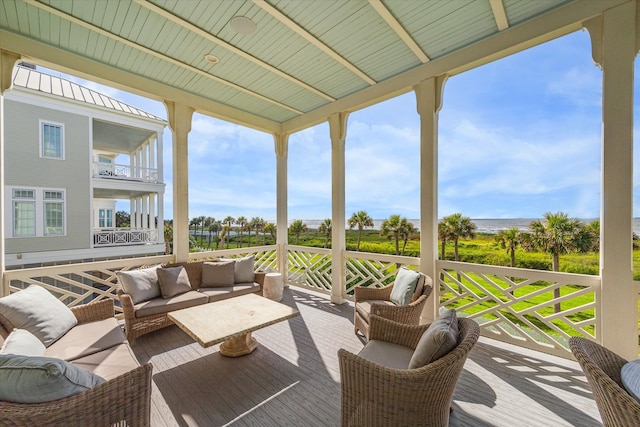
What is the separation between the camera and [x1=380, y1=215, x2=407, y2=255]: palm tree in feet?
34.8

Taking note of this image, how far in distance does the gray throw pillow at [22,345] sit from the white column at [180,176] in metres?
2.47

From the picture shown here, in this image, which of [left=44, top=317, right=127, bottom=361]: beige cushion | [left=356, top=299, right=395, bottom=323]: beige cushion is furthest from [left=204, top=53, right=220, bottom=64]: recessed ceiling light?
[left=356, top=299, right=395, bottom=323]: beige cushion

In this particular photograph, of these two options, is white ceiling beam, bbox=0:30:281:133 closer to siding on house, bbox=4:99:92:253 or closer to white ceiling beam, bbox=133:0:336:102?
white ceiling beam, bbox=133:0:336:102

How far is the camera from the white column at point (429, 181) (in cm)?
346

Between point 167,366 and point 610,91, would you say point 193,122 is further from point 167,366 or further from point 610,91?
point 610,91

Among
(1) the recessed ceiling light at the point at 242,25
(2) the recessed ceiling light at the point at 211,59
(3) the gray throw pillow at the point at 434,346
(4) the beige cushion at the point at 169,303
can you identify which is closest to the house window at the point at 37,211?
(4) the beige cushion at the point at 169,303

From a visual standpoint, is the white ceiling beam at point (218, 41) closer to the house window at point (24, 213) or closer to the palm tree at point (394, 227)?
the house window at point (24, 213)

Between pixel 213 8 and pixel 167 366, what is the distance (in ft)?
11.8

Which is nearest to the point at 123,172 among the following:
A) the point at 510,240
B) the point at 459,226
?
the point at 459,226

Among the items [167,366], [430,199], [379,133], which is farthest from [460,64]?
[379,133]

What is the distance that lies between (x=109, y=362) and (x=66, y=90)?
30.0 ft

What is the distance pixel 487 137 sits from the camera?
11.3m

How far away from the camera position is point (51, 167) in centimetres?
670

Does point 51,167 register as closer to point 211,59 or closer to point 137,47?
point 137,47
